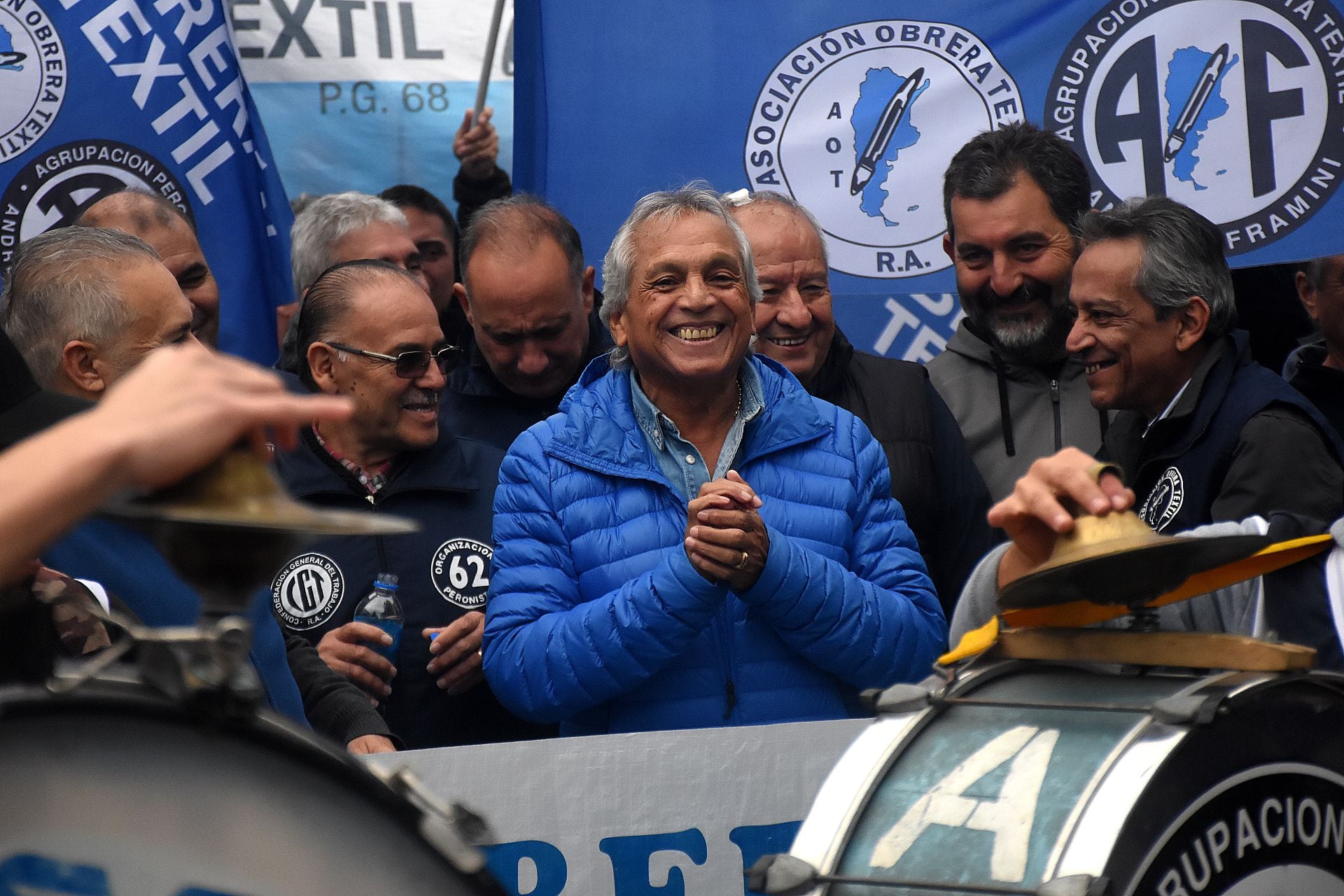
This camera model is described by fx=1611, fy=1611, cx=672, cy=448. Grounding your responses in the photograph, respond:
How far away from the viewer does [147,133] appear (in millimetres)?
5359

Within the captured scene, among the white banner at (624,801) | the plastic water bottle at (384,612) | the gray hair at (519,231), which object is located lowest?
the white banner at (624,801)

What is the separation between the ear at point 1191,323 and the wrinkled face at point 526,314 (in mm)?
1718

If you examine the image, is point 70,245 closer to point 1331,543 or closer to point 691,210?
point 691,210

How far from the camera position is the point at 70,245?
10.9 feet

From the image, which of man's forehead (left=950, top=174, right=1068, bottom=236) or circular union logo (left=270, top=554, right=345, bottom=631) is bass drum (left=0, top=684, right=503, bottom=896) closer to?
circular union logo (left=270, top=554, right=345, bottom=631)

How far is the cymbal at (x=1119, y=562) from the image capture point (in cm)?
211

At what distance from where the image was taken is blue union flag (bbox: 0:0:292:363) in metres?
Result: 5.26

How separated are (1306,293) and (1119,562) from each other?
3.88m

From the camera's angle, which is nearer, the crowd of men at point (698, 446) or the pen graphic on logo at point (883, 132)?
the crowd of men at point (698, 446)

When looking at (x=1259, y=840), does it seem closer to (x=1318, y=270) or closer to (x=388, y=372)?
(x=388, y=372)

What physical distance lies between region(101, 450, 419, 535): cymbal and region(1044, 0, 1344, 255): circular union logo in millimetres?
4099

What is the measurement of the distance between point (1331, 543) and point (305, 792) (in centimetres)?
171

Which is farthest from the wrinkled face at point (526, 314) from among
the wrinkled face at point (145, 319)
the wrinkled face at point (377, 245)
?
the wrinkled face at point (145, 319)

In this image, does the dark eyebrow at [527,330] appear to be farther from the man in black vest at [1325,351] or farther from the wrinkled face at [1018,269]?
the man in black vest at [1325,351]
